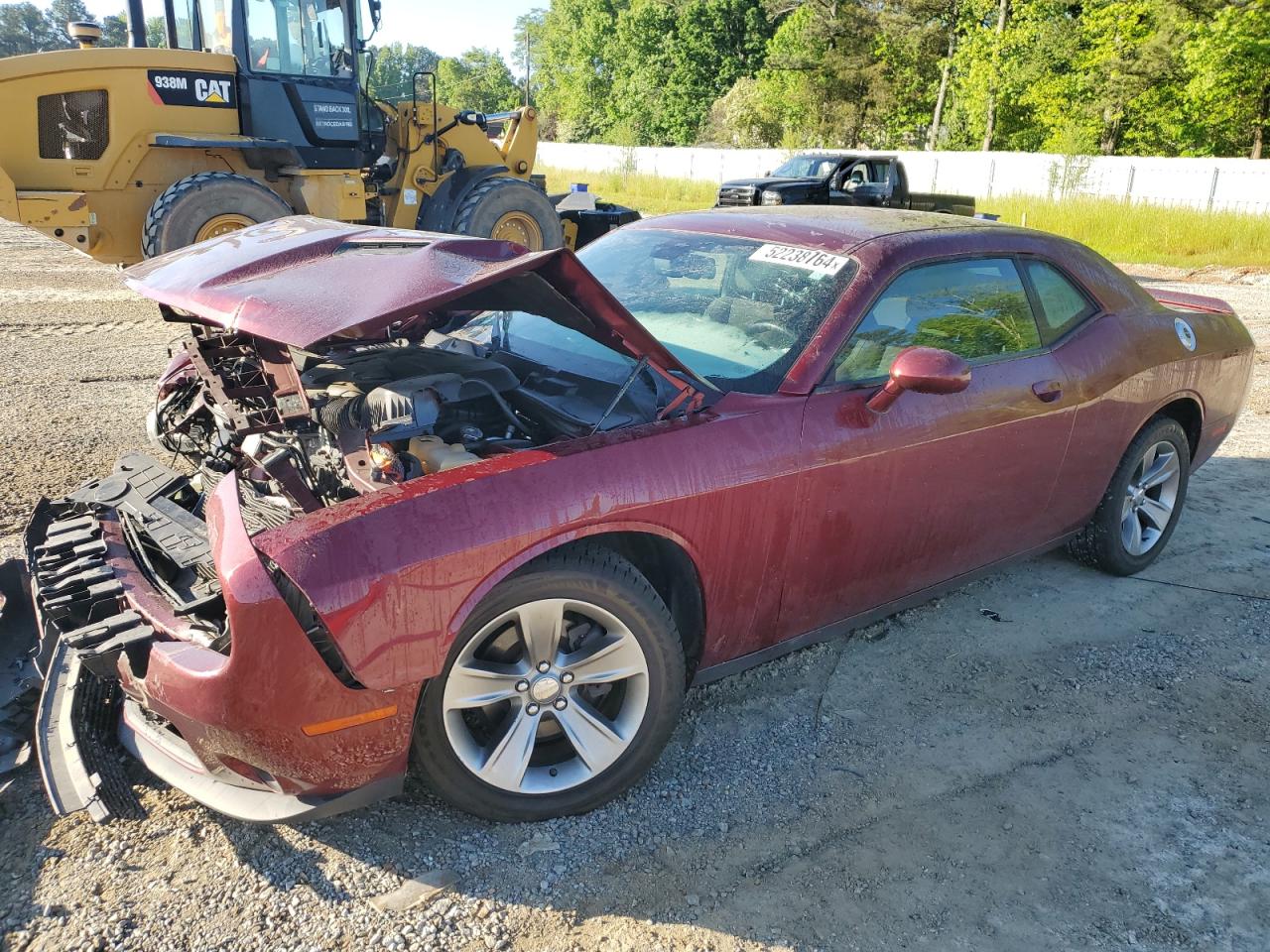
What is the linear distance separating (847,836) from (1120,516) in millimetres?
2433

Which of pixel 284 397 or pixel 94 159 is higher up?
pixel 94 159

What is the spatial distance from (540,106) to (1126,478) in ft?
297

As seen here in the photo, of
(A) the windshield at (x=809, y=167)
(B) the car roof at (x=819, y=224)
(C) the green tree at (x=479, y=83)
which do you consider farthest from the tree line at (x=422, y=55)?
(B) the car roof at (x=819, y=224)

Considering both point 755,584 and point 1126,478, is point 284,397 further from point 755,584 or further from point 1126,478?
point 1126,478

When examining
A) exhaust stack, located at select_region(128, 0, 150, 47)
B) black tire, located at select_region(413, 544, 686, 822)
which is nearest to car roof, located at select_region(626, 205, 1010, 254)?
black tire, located at select_region(413, 544, 686, 822)

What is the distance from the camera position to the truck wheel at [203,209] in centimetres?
789

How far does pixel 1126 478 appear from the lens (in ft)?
13.8

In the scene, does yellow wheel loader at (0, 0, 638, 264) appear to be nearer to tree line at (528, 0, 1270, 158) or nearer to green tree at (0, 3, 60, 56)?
tree line at (528, 0, 1270, 158)

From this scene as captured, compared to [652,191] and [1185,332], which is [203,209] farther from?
[652,191]

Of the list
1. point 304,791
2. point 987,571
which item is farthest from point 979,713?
point 304,791

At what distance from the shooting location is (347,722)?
7.40 ft

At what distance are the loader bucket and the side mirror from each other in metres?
2.81

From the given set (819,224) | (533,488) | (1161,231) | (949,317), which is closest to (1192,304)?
(949,317)

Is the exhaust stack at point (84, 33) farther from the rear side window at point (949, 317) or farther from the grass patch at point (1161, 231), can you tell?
the grass patch at point (1161, 231)
